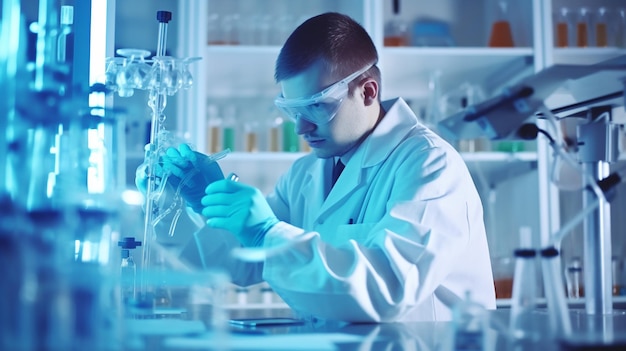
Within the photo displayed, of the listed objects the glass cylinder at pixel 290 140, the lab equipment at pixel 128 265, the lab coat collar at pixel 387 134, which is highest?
the glass cylinder at pixel 290 140

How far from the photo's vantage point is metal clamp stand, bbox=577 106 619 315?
150 cm

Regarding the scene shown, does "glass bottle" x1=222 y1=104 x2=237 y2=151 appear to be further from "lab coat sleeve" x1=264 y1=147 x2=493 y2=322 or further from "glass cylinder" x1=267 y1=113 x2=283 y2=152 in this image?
"lab coat sleeve" x1=264 y1=147 x2=493 y2=322

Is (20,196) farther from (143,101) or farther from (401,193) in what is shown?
(143,101)

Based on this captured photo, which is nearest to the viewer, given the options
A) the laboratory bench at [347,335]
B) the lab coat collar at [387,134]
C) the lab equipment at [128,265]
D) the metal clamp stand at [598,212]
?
the laboratory bench at [347,335]

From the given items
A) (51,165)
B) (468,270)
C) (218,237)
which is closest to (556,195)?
(468,270)

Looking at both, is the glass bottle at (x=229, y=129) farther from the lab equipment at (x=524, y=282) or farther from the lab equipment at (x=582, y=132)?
the lab equipment at (x=524, y=282)

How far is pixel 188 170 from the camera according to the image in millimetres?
1883

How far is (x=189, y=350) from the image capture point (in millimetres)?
994

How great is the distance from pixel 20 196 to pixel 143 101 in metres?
2.34

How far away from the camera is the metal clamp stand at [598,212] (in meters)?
1.50

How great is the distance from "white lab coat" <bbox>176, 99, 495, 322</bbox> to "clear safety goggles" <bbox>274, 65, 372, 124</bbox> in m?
0.22

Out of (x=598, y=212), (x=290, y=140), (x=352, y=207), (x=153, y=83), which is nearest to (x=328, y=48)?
(x=352, y=207)

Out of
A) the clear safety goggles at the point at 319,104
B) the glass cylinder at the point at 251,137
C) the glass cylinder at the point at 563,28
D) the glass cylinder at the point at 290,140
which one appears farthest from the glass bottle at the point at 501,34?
the clear safety goggles at the point at 319,104

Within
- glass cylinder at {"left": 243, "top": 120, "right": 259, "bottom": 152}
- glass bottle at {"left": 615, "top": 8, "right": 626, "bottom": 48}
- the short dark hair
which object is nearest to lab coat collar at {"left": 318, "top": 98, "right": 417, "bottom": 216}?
the short dark hair
